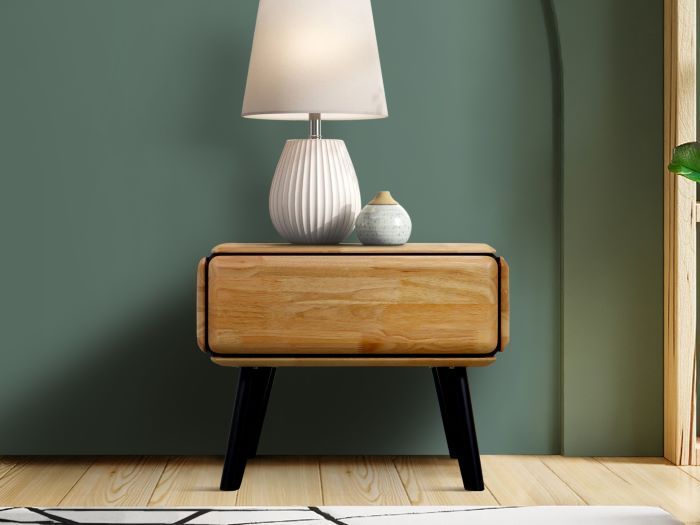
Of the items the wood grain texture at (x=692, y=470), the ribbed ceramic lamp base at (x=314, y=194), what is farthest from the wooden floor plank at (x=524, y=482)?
the ribbed ceramic lamp base at (x=314, y=194)

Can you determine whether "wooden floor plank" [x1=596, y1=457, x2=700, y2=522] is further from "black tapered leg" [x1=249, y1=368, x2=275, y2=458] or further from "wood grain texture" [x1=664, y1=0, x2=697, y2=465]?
"black tapered leg" [x1=249, y1=368, x2=275, y2=458]

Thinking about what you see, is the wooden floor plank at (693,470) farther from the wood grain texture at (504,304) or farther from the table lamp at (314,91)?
the table lamp at (314,91)

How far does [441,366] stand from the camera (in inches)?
88.0

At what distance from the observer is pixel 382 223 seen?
2.26 meters

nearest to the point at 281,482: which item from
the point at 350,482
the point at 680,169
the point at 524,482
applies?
the point at 350,482

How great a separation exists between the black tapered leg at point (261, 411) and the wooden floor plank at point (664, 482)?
3.02ft

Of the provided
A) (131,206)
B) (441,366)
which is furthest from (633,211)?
(131,206)

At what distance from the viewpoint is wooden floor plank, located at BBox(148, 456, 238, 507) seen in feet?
7.08

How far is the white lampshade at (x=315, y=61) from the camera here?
89.0 inches

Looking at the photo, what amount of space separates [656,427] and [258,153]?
1331 millimetres

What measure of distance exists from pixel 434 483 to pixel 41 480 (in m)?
0.98

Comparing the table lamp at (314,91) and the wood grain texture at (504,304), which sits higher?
the table lamp at (314,91)

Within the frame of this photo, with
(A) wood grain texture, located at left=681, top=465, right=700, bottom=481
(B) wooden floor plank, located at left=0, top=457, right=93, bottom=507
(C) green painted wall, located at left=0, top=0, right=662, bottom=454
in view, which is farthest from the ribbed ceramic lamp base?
(A) wood grain texture, located at left=681, top=465, right=700, bottom=481

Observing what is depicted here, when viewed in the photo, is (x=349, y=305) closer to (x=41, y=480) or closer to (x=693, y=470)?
(x=41, y=480)
